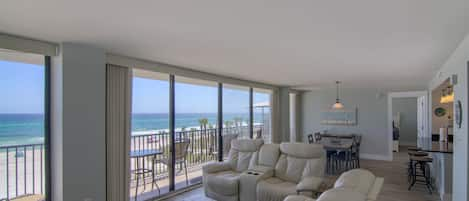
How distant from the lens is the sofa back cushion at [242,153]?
5059 millimetres

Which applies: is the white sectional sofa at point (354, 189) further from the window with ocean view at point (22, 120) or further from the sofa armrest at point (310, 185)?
the window with ocean view at point (22, 120)

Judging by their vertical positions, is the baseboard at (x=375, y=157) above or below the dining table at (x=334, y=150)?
below

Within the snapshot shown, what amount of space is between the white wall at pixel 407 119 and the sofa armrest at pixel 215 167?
985cm

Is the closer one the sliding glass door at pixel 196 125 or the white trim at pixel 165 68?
the white trim at pixel 165 68

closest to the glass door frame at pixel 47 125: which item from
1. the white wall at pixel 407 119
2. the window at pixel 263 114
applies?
the window at pixel 263 114

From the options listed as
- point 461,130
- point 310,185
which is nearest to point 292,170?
point 310,185

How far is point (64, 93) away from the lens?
319 cm

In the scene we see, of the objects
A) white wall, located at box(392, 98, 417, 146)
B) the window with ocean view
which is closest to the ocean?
the window with ocean view

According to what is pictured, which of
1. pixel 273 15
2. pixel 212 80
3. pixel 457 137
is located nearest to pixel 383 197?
pixel 457 137

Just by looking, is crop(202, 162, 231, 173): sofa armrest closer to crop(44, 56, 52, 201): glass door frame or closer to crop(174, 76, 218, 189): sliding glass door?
crop(174, 76, 218, 189): sliding glass door

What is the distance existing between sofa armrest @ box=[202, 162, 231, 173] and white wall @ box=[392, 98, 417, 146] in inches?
388

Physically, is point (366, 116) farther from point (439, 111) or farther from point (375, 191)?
point (375, 191)

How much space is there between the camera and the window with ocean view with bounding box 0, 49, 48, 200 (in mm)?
3385

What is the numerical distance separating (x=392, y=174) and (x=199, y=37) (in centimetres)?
622
